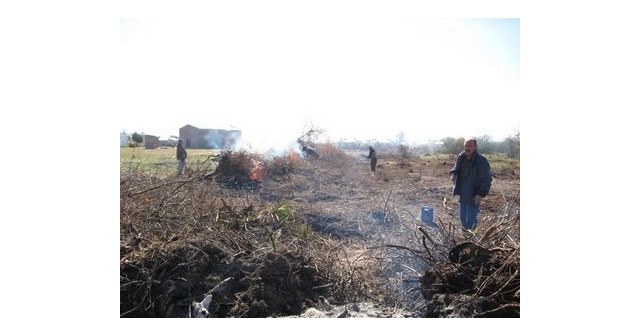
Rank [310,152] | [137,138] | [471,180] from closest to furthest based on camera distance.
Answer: [471,180] → [137,138] → [310,152]

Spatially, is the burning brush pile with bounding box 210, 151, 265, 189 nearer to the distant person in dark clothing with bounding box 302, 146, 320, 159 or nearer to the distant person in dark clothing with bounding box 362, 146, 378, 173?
the distant person in dark clothing with bounding box 302, 146, 320, 159

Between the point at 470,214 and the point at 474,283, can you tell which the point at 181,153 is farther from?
the point at 474,283

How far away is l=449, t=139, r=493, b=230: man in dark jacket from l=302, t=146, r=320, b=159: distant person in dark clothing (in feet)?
23.7

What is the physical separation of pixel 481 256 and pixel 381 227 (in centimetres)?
220

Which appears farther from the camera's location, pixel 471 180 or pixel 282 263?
pixel 471 180

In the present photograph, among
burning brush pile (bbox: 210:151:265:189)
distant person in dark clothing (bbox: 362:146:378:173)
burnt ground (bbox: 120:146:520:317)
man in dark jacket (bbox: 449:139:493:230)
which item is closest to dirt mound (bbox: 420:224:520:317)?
burnt ground (bbox: 120:146:520:317)

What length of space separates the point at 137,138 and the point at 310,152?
6.58m

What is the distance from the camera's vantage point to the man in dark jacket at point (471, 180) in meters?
5.07

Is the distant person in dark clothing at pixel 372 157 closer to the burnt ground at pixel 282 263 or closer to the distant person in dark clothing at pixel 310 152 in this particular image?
the distant person in dark clothing at pixel 310 152

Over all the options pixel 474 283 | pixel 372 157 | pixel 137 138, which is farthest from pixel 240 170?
pixel 474 283

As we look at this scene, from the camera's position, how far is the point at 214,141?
9.93 m

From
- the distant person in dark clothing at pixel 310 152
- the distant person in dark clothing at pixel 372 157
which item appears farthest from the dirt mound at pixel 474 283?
the distant person in dark clothing at pixel 310 152

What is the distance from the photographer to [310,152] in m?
12.4

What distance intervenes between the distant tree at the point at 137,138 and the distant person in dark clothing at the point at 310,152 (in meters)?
6.16
